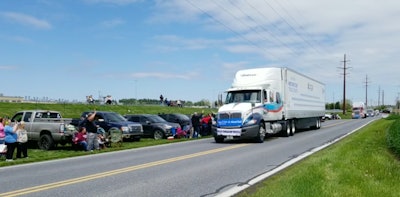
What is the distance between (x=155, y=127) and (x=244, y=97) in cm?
617

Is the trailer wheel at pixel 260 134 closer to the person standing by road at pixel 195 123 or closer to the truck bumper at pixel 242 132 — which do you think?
the truck bumper at pixel 242 132

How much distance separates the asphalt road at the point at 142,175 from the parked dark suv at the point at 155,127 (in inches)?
402

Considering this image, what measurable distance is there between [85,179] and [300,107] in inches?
884

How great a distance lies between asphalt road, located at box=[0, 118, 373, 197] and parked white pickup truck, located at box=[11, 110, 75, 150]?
3.56 m

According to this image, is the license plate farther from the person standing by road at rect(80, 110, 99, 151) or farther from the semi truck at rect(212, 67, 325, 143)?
the person standing by road at rect(80, 110, 99, 151)

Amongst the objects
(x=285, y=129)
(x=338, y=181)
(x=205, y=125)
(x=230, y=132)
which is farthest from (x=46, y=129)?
(x=285, y=129)

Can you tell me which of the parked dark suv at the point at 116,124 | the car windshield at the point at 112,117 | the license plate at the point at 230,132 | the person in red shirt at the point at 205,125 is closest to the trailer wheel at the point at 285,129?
the person in red shirt at the point at 205,125

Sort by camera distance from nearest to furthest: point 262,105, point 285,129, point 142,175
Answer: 1. point 142,175
2. point 262,105
3. point 285,129

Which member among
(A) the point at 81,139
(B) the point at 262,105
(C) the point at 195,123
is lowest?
(A) the point at 81,139

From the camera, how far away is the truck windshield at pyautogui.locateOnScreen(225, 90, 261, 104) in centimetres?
2359

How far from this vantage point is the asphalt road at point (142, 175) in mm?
9086

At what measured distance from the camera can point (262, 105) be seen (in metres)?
23.5

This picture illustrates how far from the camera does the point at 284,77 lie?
87.9 feet

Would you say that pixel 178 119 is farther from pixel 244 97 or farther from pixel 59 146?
pixel 59 146
